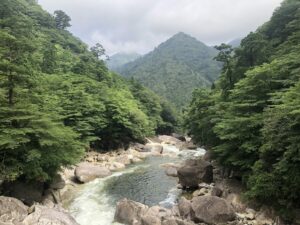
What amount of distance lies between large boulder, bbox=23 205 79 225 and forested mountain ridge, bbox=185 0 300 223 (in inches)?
480

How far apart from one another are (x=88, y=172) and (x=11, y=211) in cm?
1805

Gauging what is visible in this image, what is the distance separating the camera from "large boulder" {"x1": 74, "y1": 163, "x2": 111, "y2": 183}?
3645 cm

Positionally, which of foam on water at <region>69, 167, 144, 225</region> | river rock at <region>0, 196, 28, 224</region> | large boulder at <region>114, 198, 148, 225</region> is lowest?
foam on water at <region>69, 167, 144, 225</region>

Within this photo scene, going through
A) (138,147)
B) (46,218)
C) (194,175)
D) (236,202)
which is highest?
(138,147)

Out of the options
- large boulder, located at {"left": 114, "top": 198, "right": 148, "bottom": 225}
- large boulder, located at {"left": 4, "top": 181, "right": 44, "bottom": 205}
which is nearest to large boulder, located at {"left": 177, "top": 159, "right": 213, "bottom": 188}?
large boulder, located at {"left": 114, "top": 198, "right": 148, "bottom": 225}

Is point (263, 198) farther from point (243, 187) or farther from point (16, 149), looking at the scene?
point (16, 149)

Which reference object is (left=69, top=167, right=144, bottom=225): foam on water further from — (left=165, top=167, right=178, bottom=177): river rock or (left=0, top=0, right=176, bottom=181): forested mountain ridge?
(left=165, top=167, right=178, bottom=177): river rock

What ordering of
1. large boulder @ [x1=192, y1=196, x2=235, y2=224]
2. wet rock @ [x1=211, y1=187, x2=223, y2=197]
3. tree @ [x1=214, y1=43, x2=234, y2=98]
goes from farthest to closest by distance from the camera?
tree @ [x1=214, y1=43, x2=234, y2=98]
wet rock @ [x1=211, y1=187, x2=223, y2=197]
large boulder @ [x1=192, y1=196, x2=235, y2=224]

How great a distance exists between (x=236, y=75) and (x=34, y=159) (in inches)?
959

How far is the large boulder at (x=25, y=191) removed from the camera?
965 inches

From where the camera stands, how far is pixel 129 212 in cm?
2427

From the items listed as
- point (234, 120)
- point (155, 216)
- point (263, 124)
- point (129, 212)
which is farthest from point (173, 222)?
point (263, 124)

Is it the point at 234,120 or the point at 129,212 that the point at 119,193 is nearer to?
the point at 129,212

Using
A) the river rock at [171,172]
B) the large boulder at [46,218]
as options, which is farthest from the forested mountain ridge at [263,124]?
the large boulder at [46,218]
